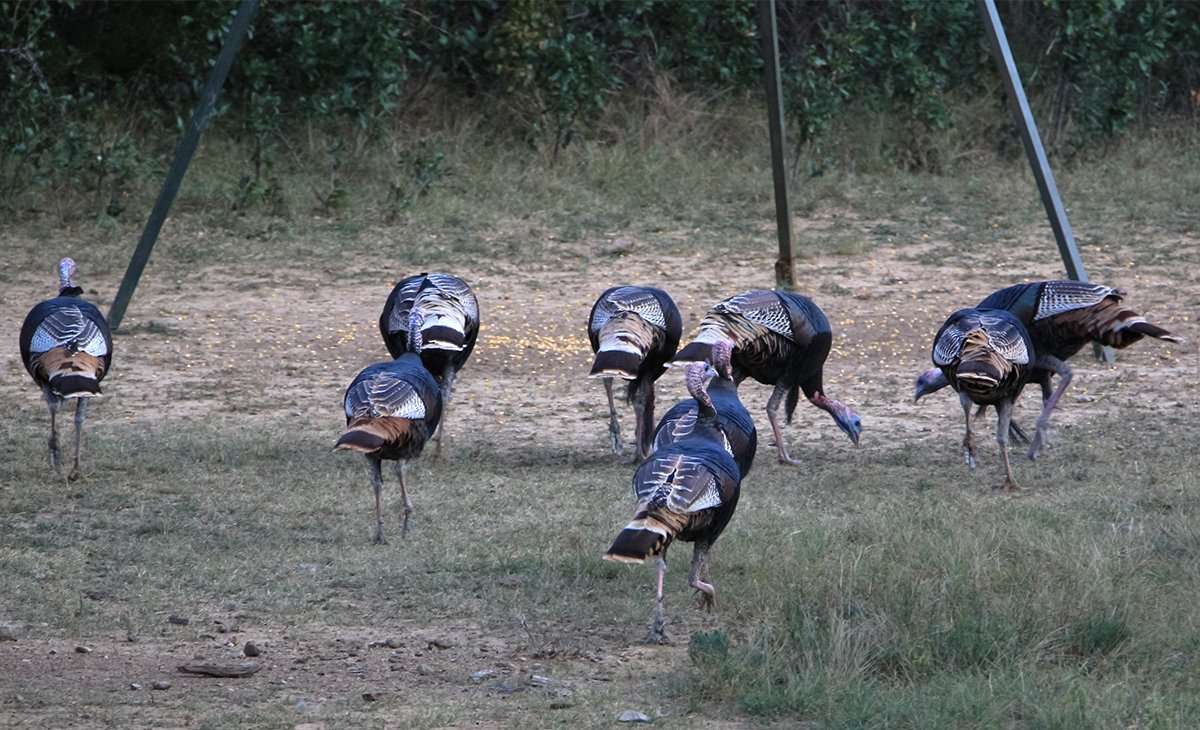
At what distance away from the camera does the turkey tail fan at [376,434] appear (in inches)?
258

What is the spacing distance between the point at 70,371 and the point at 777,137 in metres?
5.15

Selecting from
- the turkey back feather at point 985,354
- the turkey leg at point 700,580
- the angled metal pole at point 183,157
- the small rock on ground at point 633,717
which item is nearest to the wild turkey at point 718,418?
the turkey leg at point 700,580

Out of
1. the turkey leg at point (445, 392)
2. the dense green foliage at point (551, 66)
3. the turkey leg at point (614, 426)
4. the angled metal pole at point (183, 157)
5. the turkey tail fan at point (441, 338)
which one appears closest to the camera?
the turkey tail fan at point (441, 338)

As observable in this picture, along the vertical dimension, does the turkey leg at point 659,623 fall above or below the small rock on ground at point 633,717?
above

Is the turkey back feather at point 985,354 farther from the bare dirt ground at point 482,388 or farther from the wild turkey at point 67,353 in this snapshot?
the wild turkey at point 67,353

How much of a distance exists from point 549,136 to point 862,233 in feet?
11.1

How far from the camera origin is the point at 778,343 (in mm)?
8359

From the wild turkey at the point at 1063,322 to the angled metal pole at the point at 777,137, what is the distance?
8.93 ft

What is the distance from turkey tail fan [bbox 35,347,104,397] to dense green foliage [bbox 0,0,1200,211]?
629 centimetres

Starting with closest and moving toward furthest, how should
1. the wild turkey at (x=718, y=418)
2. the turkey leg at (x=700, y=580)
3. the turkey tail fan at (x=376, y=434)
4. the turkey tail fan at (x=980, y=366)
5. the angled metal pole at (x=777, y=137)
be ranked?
the turkey leg at (x=700, y=580) < the wild turkey at (x=718, y=418) < the turkey tail fan at (x=376, y=434) < the turkey tail fan at (x=980, y=366) < the angled metal pole at (x=777, y=137)

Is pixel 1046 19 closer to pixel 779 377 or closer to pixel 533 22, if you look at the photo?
pixel 533 22

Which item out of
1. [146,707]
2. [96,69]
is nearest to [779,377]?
[146,707]

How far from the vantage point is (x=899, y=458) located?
8500 millimetres

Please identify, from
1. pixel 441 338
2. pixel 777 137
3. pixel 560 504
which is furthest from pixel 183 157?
pixel 560 504
